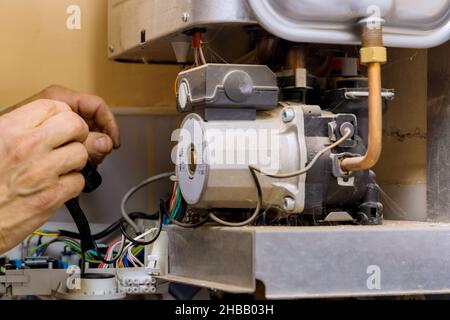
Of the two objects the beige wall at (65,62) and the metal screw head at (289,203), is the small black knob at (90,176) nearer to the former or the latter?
the beige wall at (65,62)

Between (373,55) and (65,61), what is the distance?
2.67 feet

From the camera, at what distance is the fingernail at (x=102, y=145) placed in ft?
4.47

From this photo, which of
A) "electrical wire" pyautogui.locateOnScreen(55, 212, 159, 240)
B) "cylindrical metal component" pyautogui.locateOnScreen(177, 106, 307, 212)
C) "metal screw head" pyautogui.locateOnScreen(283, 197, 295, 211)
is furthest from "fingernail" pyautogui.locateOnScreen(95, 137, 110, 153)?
"metal screw head" pyautogui.locateOnScreen(283, 197, 295, 211)

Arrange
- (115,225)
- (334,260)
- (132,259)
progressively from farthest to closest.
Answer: (115,225) < (132,259) < (334,260)

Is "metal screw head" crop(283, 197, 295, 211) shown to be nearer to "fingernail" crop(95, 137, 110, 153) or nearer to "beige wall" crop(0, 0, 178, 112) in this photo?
"fingernail" crop(95, 137, 110, 153)

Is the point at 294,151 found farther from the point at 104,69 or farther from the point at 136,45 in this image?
the point at 104,69

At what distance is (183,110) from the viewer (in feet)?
3.51

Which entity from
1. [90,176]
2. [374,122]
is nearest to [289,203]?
[374,122]

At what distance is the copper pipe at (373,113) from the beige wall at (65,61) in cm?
70

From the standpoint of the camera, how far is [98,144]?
1361mm

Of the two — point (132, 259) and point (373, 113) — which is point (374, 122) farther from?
point (132, 259)

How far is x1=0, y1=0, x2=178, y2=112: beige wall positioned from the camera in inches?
60.8

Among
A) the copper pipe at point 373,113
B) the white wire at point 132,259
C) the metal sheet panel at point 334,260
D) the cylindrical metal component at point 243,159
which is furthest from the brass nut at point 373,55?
the white wire at point 132,259
